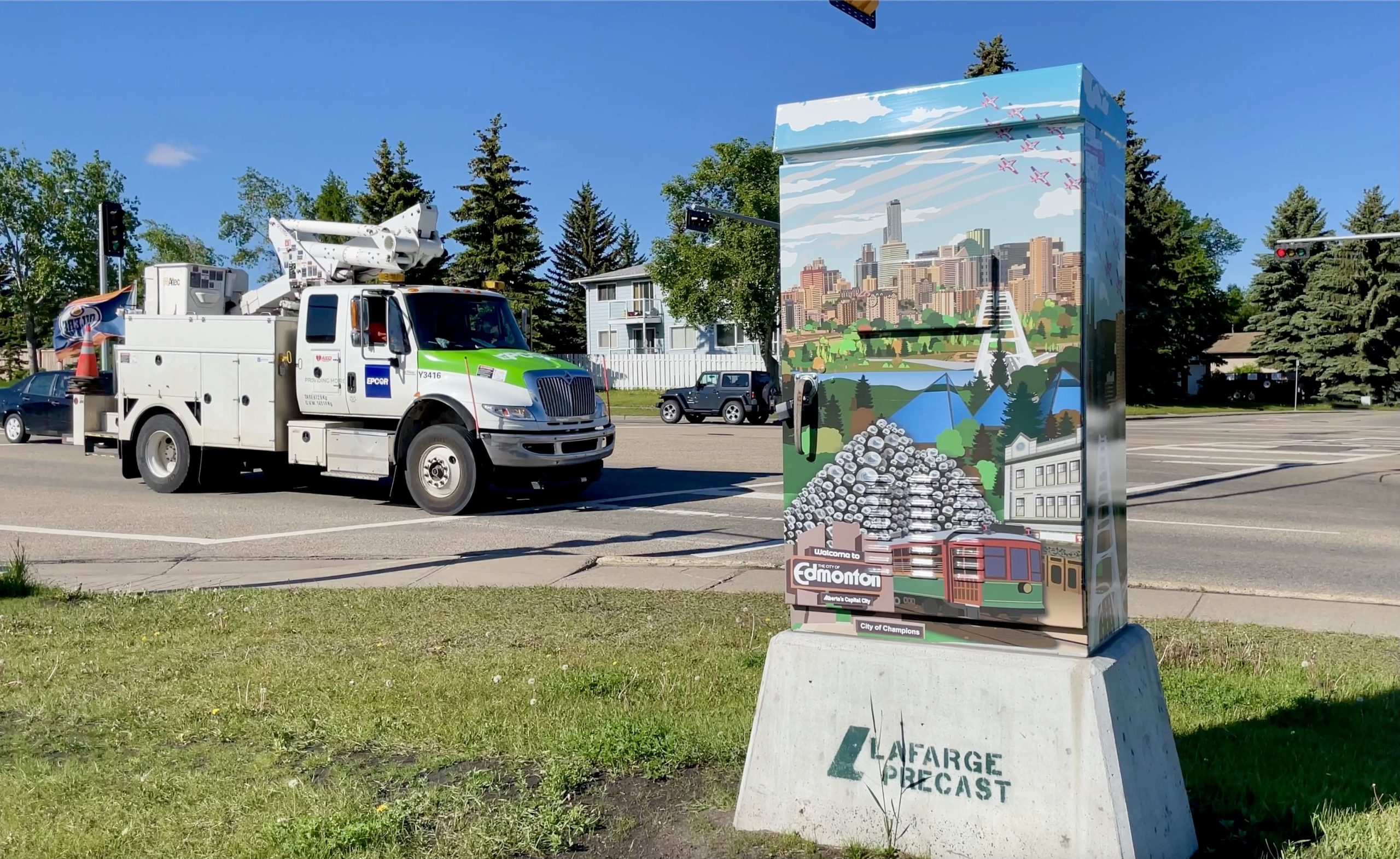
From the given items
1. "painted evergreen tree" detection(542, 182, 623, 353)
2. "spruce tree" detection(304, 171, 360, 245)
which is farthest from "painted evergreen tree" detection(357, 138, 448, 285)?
"painted evergreen tree" detection(542, 182, 623, 353)

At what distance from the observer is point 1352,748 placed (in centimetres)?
449

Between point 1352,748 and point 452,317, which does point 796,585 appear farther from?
point 452,317

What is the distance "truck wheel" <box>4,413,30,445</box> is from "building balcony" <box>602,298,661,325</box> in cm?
4773

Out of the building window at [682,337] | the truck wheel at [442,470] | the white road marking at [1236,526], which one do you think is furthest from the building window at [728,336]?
the white road marking at [1236,526]

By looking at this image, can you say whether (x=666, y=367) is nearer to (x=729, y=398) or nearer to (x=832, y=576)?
(x=729, y=398)

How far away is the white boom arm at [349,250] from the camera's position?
15094 mm

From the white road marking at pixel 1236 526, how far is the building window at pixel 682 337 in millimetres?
57526

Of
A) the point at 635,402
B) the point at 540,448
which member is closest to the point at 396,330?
the point at 540,448

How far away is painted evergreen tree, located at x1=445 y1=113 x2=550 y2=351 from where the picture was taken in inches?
2525

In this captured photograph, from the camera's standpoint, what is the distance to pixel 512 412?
43.5ft

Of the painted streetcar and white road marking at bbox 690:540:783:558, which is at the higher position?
the painted streetcar

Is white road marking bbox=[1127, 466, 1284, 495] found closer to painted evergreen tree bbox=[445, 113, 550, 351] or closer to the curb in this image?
the curb

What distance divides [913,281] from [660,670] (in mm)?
2926

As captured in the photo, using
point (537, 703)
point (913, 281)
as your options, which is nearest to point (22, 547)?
point (537, 703)
